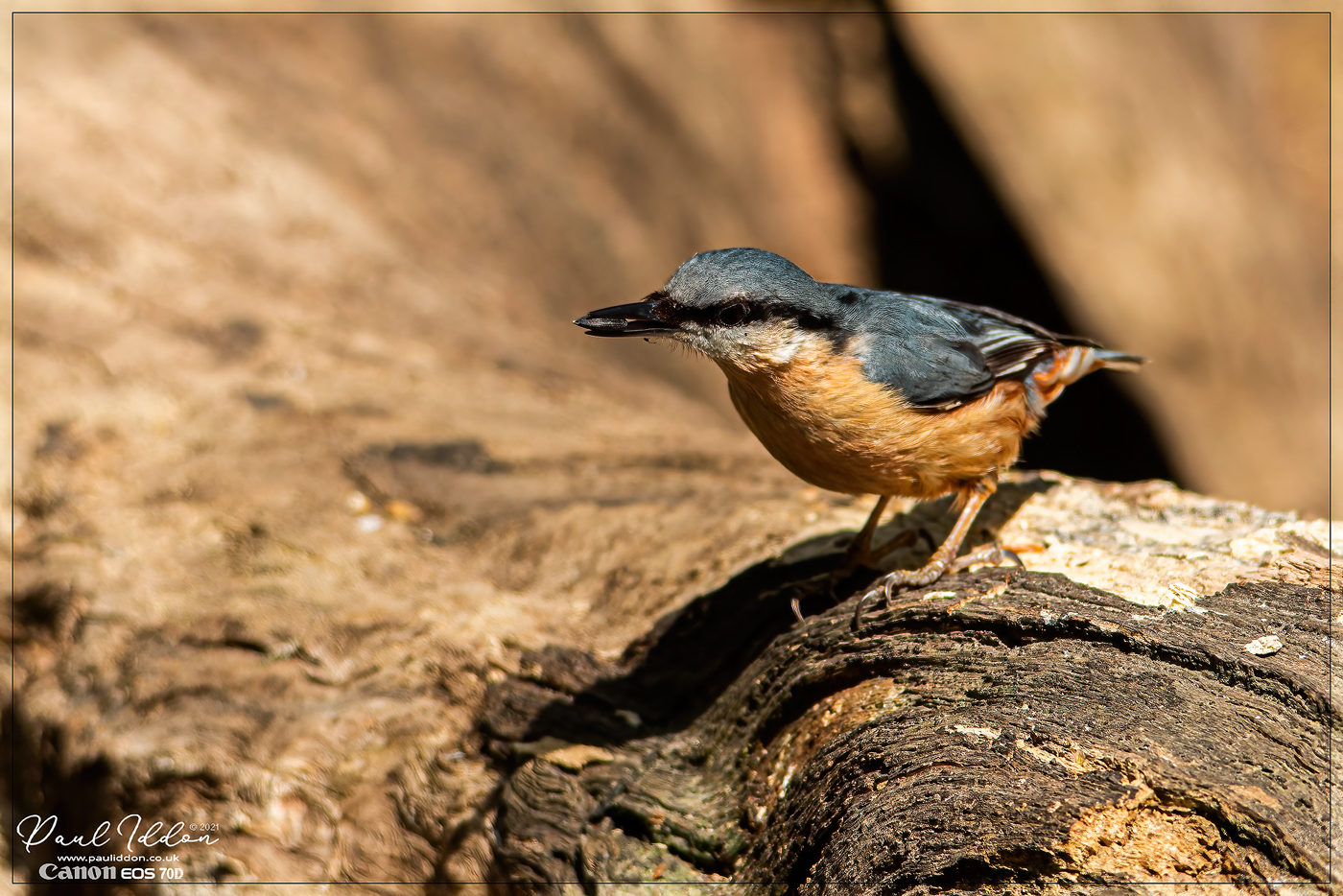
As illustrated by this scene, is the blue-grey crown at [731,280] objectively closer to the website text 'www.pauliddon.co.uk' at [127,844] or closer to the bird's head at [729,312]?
the bird's head at [729,312]

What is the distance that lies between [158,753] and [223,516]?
115 cm

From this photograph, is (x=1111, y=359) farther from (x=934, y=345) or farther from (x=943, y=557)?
(x=943, y=557)

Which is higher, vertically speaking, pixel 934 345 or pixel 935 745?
pixel 934 345

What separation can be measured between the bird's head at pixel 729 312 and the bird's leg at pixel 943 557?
0.75 meters

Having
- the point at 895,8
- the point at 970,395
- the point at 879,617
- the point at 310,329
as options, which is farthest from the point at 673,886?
the point at 895,8

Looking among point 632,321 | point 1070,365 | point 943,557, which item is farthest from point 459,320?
point 943,557

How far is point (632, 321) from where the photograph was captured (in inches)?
115

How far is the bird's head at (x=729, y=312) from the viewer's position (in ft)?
9.36

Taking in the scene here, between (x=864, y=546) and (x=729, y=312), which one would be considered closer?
(x=729, y=312)

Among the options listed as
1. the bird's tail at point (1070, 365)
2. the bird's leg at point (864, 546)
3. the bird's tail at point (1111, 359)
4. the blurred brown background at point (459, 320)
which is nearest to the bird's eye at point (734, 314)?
the bird's leg at point (864, 546)

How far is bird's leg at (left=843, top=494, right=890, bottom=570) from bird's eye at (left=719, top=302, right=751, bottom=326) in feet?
2.68

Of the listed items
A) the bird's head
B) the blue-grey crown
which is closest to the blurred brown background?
the bird's head

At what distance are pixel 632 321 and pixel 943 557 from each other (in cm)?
121

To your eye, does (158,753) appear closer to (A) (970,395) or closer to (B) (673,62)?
(A) (970,395)
